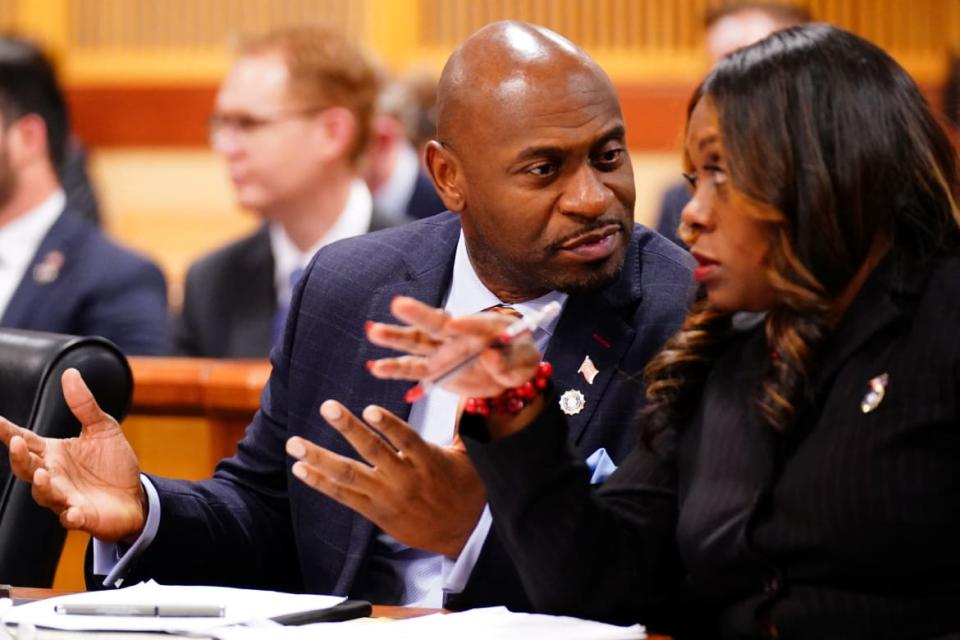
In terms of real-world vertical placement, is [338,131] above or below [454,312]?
below

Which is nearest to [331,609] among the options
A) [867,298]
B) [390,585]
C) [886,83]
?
[390,585]

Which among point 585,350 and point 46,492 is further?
point 585,350

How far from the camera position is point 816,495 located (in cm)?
180

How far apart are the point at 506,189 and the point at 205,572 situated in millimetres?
760

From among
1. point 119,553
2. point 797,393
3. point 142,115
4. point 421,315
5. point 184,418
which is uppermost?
point 421,315

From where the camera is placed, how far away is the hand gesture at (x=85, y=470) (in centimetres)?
220

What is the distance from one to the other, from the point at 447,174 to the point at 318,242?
2310 mm

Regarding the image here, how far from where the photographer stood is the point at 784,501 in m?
1.84

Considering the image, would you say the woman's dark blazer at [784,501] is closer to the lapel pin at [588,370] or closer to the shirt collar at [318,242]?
the lapel pin at [588,370]

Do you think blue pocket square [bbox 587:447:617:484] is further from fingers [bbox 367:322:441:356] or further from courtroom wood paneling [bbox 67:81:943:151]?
courtroom wood paneling [bbox 67:81:943:151]

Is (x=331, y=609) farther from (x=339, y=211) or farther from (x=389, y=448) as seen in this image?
(x=339, y=211)

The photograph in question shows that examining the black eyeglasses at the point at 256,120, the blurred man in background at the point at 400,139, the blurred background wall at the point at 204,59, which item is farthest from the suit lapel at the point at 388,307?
the blurred background wall at the point at 204,59

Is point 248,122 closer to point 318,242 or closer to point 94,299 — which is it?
point 318,242

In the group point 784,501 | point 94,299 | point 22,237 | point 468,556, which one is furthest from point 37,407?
point 22,237
